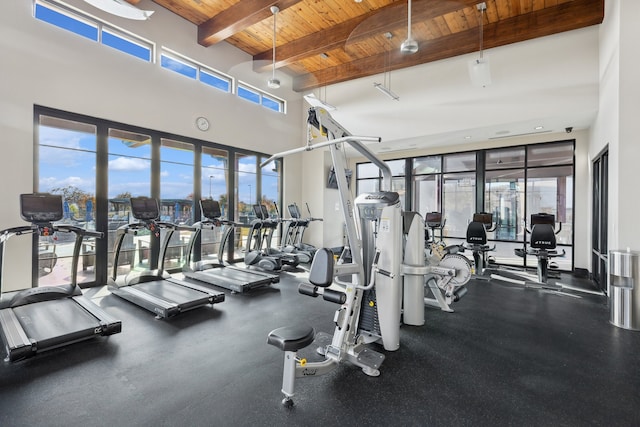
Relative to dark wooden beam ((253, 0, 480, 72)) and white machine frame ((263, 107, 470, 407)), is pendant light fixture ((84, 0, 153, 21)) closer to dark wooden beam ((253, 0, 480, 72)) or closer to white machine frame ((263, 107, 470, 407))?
white machine frame ((263, 107, 470, 407))

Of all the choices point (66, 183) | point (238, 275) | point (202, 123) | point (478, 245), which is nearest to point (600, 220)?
point (478, 245)

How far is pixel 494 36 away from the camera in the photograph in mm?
6062

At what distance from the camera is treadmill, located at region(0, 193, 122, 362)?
9.34 feet

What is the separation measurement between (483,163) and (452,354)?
6.20 m

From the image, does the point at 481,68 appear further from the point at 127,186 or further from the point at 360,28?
the point at 127,186

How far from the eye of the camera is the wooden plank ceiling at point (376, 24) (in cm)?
538

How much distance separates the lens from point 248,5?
5.58m

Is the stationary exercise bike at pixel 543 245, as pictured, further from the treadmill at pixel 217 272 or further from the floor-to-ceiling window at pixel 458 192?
the treadmill at pixel 217 272

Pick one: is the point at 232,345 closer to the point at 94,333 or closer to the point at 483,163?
the point at 94,333

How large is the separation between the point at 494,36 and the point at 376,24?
7.90 ft

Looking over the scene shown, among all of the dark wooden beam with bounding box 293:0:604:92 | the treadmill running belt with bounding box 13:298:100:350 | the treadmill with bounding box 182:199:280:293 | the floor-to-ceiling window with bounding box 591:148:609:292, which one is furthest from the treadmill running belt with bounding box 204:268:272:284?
the dark wooden beam with bounding box 293:0:604:92

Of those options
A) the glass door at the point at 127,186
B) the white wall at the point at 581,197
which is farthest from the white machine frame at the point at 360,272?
the white wall at the point at 581,197

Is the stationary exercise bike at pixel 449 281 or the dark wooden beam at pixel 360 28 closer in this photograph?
the stationary exercise bike at pixel 449 281

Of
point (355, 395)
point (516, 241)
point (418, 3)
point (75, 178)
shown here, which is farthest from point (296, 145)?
point (355, 395)
